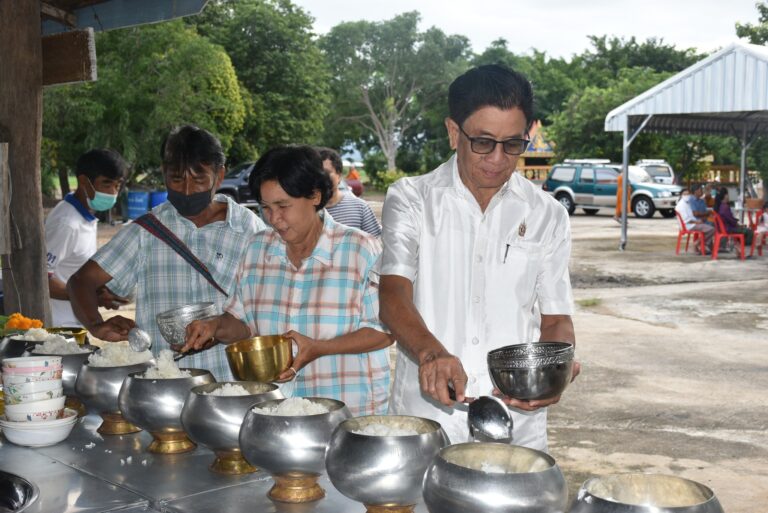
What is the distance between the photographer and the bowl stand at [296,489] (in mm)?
1843

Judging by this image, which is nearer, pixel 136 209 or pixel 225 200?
pixel 225 200

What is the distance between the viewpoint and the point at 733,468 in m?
4.86

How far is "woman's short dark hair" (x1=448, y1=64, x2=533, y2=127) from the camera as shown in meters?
2.08

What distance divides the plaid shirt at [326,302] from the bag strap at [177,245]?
416mm

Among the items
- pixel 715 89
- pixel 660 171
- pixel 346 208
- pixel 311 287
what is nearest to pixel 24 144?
pixel 346 208

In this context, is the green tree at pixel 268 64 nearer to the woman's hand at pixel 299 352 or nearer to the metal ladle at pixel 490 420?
the woman's hand at pixel 299 352

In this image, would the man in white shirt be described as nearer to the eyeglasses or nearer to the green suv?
the eyeglasses

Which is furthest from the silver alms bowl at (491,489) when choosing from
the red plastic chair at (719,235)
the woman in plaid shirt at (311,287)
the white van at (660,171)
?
the white van at (660,171)

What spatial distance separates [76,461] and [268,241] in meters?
0.88

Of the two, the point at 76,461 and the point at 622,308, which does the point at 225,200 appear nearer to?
the point at 76,461

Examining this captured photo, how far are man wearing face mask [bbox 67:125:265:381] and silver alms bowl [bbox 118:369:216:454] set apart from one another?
2.88 ft

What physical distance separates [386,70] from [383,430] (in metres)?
43.8

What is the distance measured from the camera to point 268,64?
91.6ft

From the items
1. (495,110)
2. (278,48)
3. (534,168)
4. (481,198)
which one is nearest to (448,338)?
(481,198)
